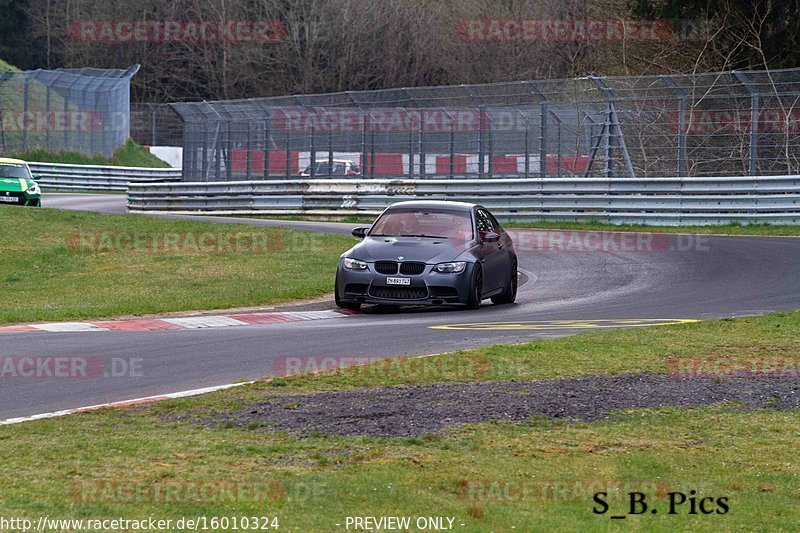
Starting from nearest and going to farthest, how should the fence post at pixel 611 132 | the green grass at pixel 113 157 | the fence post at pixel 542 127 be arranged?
1. the fence post at pixel 611 132
2. the fence post at pixel 542 127
3. the green grass at pixel 113 157

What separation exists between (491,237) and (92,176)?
37068 millimetres

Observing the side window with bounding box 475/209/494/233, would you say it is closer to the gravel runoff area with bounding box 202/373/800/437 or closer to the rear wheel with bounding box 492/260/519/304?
the rear wheel with bounding box 492/260/519/304

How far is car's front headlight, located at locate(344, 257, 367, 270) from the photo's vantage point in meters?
14.8

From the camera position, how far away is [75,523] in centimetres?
502

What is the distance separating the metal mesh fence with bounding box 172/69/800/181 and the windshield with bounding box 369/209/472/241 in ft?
37.5

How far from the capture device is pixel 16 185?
31562mm

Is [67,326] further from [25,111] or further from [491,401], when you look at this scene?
[25,111]

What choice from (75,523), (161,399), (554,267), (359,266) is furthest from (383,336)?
(554,267)

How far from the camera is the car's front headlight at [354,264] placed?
14836 mm

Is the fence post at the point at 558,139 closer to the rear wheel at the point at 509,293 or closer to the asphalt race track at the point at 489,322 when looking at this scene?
the asphalt race track at the point at 489,322

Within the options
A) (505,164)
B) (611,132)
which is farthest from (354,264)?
(505,164)

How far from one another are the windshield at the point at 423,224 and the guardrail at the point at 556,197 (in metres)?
11.9

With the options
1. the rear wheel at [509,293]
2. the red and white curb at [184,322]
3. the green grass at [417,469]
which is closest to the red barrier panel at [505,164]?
the rear wheel at [509,293]

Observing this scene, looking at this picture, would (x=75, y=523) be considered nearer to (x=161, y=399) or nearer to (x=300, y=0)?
(x=161, y=399)
